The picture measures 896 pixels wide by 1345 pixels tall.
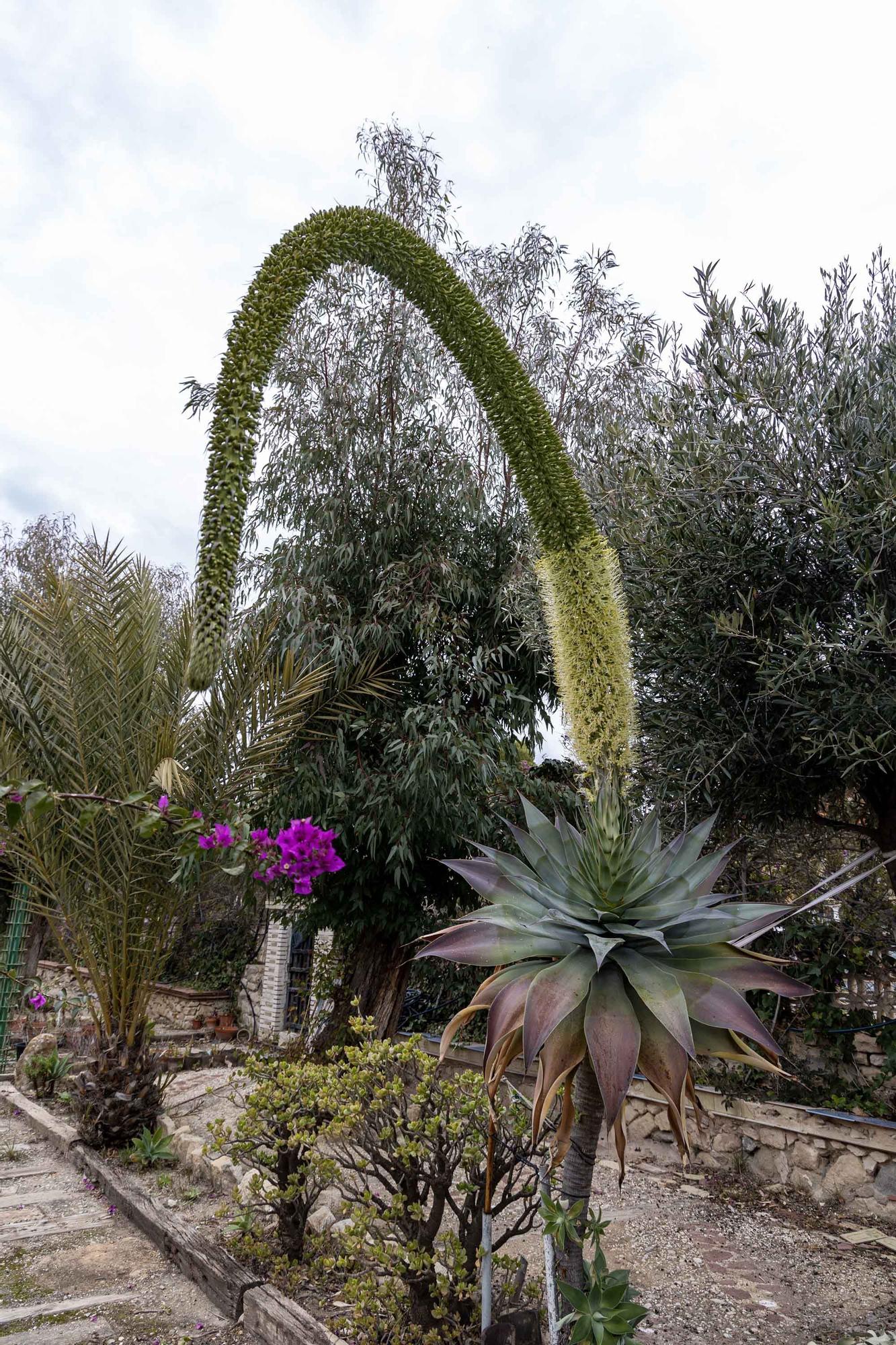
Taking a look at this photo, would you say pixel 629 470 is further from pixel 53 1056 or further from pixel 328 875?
pixel 53 1056

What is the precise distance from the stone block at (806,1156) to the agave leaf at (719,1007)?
4388 millimetres

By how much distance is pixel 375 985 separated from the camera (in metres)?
7.67

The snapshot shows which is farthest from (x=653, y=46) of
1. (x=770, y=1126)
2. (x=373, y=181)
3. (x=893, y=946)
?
(x=770, y=1126)

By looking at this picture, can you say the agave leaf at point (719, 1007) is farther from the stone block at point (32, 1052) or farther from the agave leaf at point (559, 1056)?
the stone block at point (32, 1052)

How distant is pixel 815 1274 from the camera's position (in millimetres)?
4102

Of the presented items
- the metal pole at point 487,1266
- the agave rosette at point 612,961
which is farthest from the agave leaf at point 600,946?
the metal pole at point 487,1266

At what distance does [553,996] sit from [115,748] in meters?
4.46

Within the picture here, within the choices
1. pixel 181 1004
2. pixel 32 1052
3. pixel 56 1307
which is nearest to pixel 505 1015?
pixel 56 1307

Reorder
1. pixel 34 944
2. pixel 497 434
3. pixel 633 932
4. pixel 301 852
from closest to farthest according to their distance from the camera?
pixel 497 434 < pixel 633 932 < pixel 301 852 < pixel 34 944

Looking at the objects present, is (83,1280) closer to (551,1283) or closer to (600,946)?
(551,1283)

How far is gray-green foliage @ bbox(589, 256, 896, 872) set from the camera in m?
3.44

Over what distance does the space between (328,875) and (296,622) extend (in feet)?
7.50

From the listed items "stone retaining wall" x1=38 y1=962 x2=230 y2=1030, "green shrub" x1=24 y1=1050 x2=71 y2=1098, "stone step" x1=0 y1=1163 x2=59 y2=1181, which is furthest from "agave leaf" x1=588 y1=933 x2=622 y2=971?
"stone retaining wall" x1=38 y1=962 x2=230 y2=1030

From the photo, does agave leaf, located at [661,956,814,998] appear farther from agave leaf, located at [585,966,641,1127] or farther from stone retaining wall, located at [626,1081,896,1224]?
stone retaining wall, located at [626,1081,896,1224]
